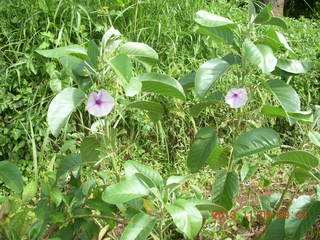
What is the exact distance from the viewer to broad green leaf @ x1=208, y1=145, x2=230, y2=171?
1.38 m

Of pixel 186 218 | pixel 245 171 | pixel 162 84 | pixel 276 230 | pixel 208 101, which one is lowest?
pixel 276 230

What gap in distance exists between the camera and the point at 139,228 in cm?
104

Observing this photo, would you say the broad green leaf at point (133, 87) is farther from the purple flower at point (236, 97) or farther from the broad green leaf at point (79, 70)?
the purple flower at point (236, 97)

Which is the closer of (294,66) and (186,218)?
(186,218)

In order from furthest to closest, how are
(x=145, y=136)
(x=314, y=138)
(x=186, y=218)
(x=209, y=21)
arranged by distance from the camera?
(x=145, y=136)
(x=314, y=138)
(x=209, y=21)
(x=186, y=218)

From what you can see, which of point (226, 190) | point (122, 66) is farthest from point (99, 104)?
point (226, 190)

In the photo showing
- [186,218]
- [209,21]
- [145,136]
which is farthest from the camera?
[145,136]

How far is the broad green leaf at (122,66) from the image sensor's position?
3.42ft

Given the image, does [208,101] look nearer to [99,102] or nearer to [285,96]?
[285,96]

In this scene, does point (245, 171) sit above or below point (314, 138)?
below

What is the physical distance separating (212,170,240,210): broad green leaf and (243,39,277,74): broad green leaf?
1.10 feet

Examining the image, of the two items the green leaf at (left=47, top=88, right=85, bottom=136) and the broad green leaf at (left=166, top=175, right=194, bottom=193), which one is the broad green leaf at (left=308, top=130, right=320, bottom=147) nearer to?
the broad green leaf at (left=166, top=175, right=194, bottom=193)

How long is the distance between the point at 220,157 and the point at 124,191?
0.44 m

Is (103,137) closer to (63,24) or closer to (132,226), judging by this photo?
(132,226)
